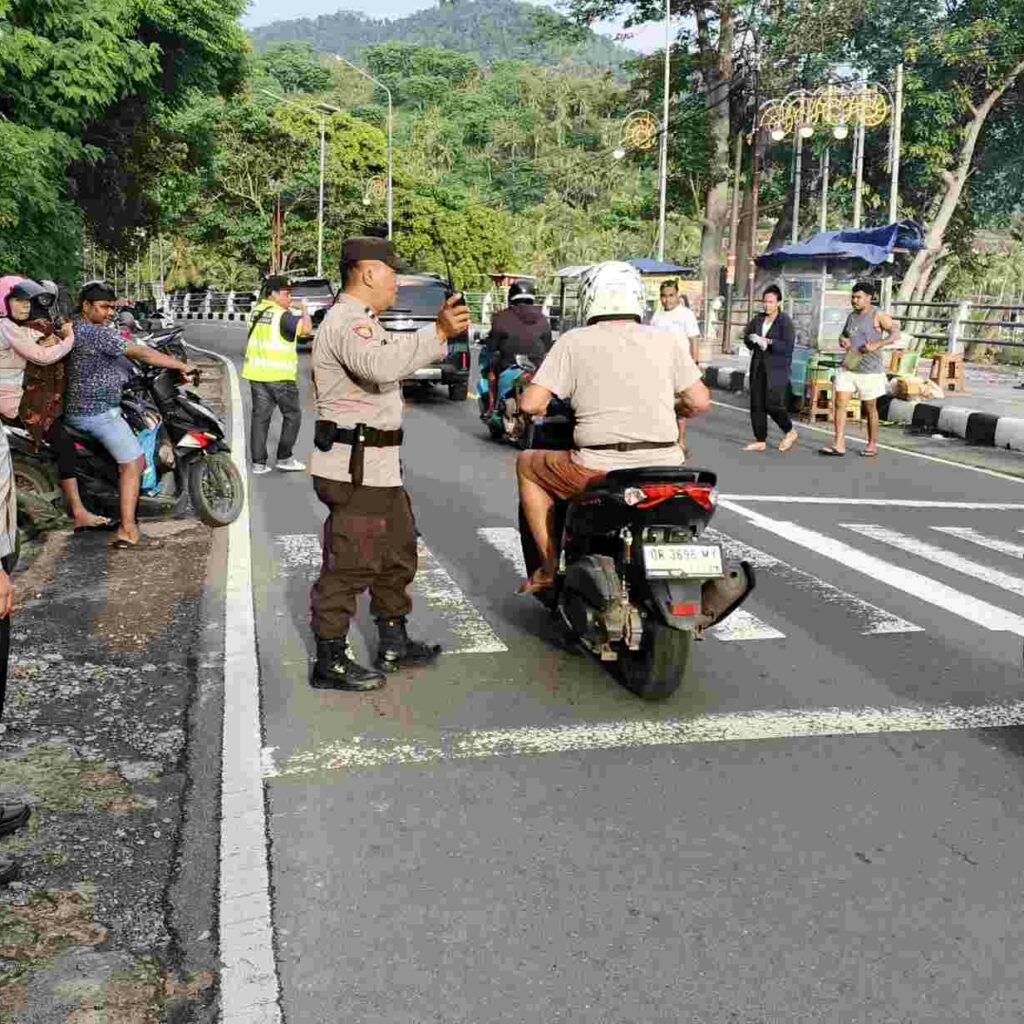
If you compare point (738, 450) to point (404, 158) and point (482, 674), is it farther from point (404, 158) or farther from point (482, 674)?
point (404, 158)

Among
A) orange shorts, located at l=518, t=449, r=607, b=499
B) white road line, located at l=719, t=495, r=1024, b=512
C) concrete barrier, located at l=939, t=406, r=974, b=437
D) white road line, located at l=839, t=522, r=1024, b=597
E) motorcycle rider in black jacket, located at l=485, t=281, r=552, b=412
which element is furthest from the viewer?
concrete barrier, located at l=939, t=406, r=974, b=437

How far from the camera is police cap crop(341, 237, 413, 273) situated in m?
5.16

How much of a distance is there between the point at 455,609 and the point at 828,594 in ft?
6.74

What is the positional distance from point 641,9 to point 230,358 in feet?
66.9

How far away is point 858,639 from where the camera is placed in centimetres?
615

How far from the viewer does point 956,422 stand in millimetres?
15641

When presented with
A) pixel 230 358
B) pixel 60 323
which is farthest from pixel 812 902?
pixel 230 358

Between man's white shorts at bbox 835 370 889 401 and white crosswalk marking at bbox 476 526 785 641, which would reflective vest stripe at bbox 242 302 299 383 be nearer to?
white crosswalk marking at bbox 476 526 785 641

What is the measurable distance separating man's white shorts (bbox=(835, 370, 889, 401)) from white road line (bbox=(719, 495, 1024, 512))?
294 cm

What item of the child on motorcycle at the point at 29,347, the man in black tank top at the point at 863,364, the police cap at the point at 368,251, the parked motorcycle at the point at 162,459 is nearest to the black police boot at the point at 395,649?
the police cap at the point at 368,251

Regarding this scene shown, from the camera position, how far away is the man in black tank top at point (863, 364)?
509 inches

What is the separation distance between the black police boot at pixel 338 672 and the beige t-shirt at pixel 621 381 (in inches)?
52.0

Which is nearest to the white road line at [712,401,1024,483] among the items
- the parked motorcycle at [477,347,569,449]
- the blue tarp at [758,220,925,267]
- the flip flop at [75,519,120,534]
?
the blue tarp at [758,220,925,267]

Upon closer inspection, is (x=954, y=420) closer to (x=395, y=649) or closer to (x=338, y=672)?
(x=395, y=649)
